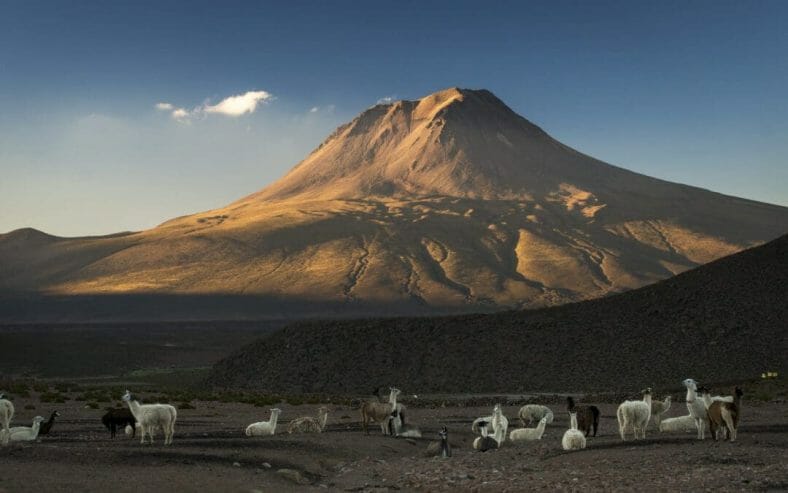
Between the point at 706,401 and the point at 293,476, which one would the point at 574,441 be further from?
the point at 293,476

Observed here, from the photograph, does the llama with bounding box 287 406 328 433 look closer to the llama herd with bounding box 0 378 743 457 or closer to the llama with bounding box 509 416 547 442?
the llama herd with bounding box 0 378 743 457

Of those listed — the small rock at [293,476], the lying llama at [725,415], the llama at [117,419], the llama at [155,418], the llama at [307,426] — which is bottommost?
the llama at [307,426]

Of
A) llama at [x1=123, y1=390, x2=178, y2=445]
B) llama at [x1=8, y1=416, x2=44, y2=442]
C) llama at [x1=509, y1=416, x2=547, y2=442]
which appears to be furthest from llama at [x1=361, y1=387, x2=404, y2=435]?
llama at [x1=8, y1=416, x2=44, y2=442]

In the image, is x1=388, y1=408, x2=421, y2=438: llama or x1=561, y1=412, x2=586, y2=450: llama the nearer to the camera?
x1=561, y1=412, x2=586, y2=450: llama

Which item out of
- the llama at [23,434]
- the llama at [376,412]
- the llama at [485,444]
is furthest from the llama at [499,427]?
the llama at [23,434]

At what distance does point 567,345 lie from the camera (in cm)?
5466

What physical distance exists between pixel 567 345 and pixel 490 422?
2877 cm

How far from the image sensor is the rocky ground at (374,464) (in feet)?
51.5

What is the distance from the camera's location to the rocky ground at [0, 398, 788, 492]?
15.7 m

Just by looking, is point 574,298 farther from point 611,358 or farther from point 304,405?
point 304,405

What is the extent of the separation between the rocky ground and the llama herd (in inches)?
16.4

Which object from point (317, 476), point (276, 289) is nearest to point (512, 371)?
point (317, 476)

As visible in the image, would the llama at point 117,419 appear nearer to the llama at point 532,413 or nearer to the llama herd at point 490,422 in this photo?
the llama herd at point 490,422

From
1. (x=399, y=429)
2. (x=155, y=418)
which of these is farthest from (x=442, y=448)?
(x=155, y=418)
